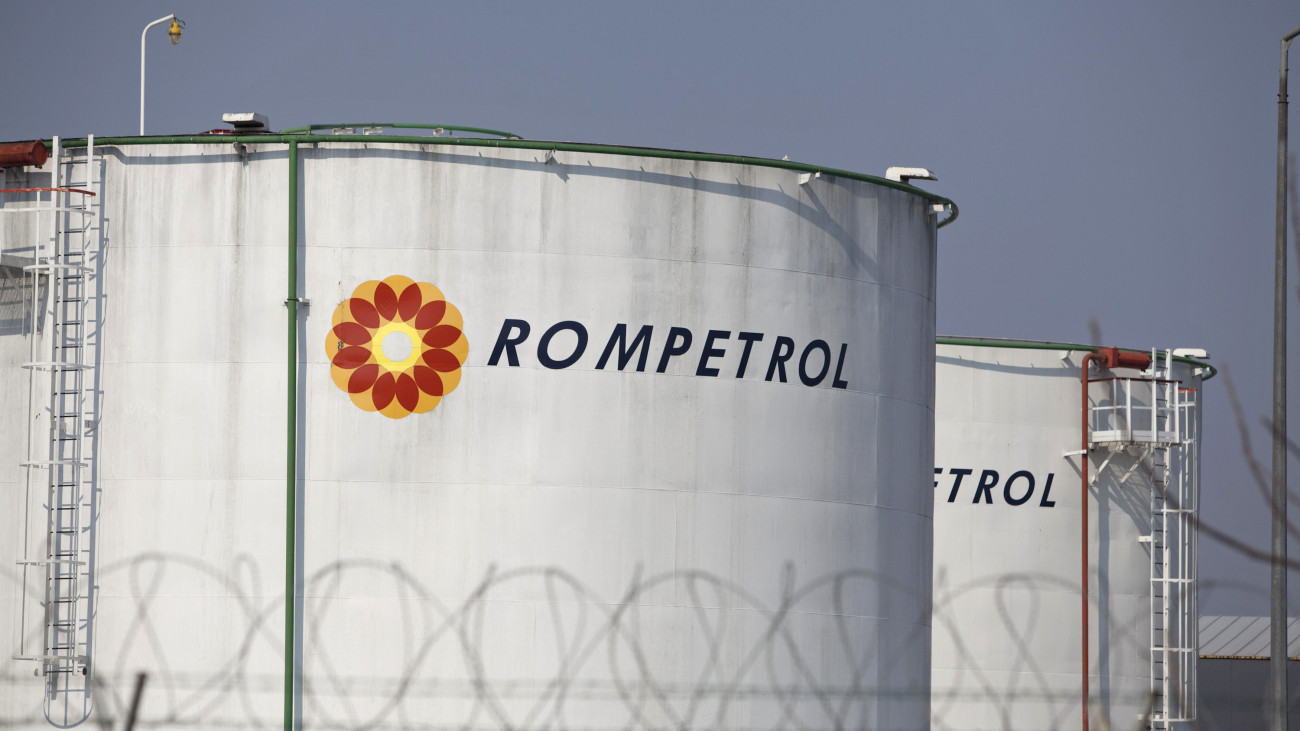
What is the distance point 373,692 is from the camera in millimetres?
18266

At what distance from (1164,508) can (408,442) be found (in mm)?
17058

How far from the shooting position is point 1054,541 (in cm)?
2950

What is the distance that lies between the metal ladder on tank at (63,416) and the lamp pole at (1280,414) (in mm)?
13364

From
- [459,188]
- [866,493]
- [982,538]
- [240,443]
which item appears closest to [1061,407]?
[982,538]

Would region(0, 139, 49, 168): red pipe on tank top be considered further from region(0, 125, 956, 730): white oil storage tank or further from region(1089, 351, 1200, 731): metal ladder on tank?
region(1089, 351, 1200, 731): metal ladder on tank

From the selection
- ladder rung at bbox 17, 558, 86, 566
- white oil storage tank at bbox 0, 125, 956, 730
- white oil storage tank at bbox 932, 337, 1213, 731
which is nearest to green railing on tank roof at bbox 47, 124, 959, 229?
white oil storage tank at bbox 0, 125, 956, 730

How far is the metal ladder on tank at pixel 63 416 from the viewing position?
1877cm

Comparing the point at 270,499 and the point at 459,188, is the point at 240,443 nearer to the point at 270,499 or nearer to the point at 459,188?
the point at 270,499

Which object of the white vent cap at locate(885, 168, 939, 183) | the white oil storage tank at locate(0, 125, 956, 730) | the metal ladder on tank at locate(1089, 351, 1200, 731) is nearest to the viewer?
the white oil storage tank at locate(0, 125, 956, 730)

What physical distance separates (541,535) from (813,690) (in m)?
4.03

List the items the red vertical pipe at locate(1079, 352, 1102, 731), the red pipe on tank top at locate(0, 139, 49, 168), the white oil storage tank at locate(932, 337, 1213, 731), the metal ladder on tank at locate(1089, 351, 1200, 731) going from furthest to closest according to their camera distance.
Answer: the metal ladder on tank at locate(1089, 351, 1200, 731), the red vertical pipe at locate(1079, 352, 1102, 731), the white oil storage tank at locate(932, 337, 1213, 731), the red pipe on tank top at locate(0, 139, 49, 168)

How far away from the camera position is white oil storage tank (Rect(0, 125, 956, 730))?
18438mm

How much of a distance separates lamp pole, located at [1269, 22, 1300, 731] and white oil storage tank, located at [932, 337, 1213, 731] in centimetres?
1201

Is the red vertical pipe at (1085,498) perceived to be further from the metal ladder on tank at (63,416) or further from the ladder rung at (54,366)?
the ladder rung at (54,366)
